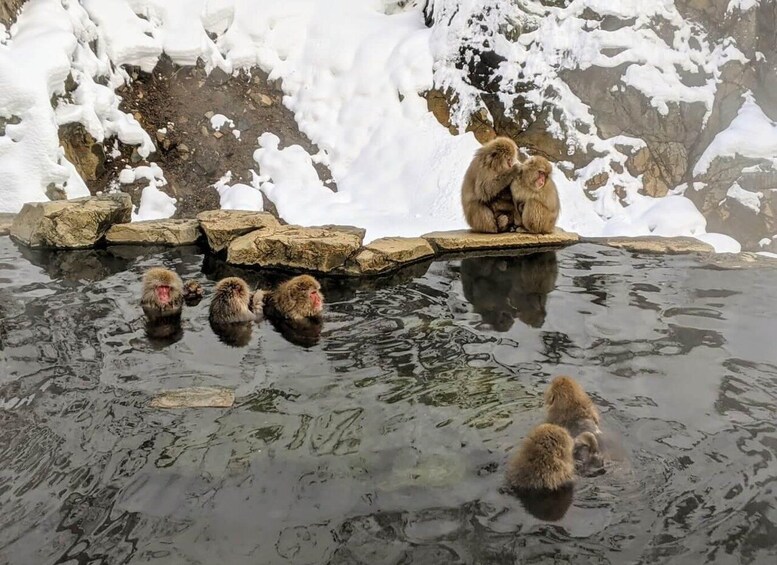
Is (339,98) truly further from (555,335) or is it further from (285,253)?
(555,335)

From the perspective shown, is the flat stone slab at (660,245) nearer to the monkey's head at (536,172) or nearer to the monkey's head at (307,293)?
the monkey's head at (536,172)

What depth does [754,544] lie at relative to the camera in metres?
2.19

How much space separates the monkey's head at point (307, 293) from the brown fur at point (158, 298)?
83 centimetres

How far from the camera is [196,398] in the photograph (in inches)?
126

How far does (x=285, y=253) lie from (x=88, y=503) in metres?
3.28

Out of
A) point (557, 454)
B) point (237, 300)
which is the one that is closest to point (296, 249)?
point (237, 300)

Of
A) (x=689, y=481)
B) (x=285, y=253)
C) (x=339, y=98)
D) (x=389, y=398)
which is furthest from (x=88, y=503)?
(x=339, y=98)

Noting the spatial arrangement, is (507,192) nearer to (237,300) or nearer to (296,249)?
(296,249)

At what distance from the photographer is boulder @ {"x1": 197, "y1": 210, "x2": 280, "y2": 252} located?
19.7ft

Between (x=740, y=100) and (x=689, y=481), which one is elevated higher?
(x=740, y=100)

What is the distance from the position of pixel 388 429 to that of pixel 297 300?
1563 millimetres

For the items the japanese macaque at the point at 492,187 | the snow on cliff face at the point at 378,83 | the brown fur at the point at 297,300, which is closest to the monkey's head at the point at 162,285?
the brown fur at the point at 297,300

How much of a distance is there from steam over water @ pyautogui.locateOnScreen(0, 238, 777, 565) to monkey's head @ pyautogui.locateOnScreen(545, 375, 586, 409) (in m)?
0.15

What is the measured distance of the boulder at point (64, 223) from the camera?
19.8 feet
